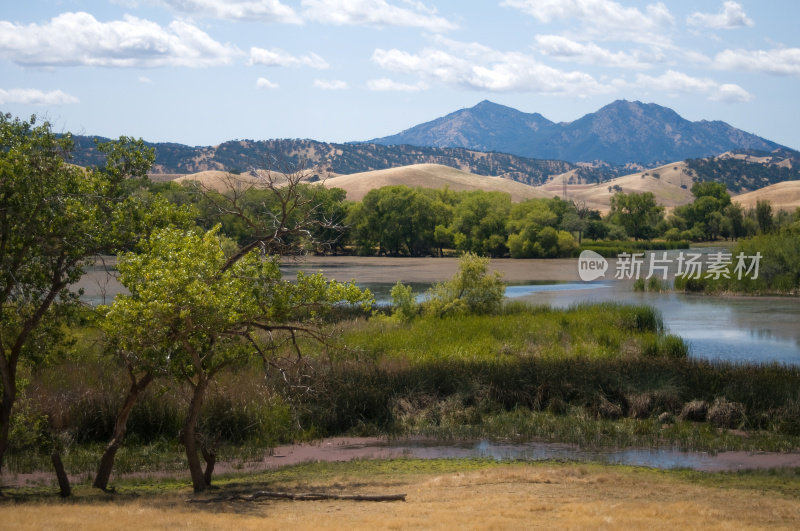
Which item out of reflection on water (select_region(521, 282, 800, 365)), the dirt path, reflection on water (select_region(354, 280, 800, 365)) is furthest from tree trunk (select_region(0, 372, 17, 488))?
the dirt path

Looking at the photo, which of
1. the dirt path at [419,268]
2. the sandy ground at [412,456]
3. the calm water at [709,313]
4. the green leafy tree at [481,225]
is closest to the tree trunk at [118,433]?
the sandy ground at [412,456]

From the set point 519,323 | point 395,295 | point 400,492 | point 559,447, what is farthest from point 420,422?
point 395,295

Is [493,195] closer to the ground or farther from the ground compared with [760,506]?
farther from the ground

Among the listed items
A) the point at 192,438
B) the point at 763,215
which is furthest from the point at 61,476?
the point at 763,215

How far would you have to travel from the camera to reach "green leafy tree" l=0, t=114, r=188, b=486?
39.2 feet

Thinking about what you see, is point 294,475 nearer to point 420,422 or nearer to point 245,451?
point 245,451

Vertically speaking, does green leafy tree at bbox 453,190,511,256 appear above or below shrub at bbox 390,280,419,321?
above

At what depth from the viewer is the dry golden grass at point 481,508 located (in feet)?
32.5

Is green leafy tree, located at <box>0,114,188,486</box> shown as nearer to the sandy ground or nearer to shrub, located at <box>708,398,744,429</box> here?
the sandy ground

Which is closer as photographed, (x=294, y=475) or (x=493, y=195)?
(x=294, y=475)

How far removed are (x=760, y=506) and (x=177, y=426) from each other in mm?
11761

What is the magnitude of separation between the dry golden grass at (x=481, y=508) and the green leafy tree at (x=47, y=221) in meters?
2.76

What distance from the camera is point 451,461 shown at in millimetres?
15500

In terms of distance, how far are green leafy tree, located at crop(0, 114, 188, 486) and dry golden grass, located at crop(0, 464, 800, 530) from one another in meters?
2.76
